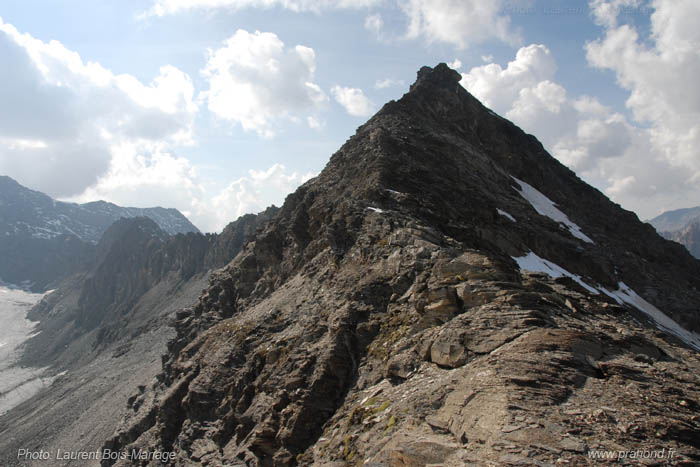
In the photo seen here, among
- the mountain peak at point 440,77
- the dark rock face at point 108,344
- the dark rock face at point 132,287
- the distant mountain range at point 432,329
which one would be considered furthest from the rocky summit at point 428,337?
the dark rock face at point 132,287

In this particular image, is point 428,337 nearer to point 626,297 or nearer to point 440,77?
point 626,297

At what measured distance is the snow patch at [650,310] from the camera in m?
32.9

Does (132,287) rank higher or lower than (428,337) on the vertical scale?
higher

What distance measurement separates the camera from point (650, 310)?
3534 cm

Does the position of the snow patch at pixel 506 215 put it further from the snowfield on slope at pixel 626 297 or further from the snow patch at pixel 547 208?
the snow patch at pixel 547 208

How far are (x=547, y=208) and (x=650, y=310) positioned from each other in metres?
19.1

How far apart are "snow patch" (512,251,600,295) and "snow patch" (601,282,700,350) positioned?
90.2 inches

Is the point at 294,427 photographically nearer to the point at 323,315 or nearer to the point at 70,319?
the point at 323,315

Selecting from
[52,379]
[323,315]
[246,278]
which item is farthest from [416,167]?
[52,379]

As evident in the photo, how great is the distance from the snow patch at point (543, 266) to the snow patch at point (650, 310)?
229cm

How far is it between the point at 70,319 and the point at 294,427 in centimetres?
21121

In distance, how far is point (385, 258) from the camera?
76.9 ft

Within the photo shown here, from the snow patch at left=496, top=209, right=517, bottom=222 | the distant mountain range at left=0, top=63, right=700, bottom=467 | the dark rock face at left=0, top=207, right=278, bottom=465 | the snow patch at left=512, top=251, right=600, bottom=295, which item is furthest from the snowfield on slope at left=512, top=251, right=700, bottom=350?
the dark rock face at left=0, top=207, right=278, bottom=465

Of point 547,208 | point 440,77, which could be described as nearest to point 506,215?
point 547,208
